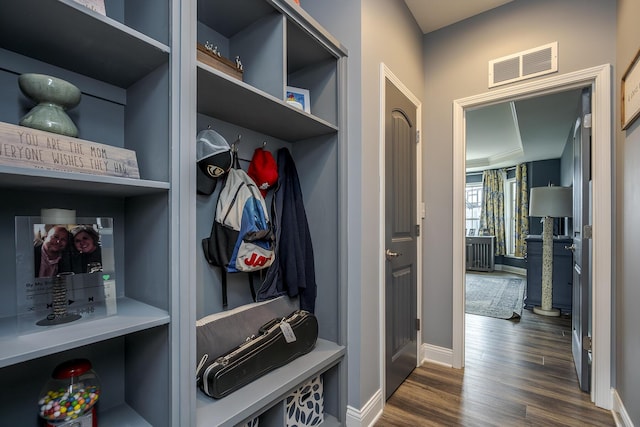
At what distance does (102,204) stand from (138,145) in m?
0.26

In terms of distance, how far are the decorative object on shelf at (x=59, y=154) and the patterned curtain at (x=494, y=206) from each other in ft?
25.2

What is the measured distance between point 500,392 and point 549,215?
2490 mm

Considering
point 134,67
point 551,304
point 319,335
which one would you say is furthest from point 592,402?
point 134,67

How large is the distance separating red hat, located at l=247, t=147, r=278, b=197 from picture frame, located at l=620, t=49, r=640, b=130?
1.73m

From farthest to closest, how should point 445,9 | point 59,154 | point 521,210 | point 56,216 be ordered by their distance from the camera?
1. point 521,210
2. point 445,9
3. point 56,216
4. point 59,154

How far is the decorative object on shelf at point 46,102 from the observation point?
0.81 m

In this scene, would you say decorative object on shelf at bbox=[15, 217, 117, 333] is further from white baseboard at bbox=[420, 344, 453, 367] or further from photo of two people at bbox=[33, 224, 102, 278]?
white baseboard at bbox=[420, 344, 453, 367]

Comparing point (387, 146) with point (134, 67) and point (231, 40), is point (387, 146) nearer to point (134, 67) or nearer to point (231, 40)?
point (231, 40)

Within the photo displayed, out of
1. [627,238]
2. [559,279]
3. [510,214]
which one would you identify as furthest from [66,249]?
[510,214]

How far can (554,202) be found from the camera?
11.6ft

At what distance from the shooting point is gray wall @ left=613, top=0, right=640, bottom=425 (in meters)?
1.39

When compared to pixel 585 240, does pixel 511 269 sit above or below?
below

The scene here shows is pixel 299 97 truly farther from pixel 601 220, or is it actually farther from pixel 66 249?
pixel 601 220

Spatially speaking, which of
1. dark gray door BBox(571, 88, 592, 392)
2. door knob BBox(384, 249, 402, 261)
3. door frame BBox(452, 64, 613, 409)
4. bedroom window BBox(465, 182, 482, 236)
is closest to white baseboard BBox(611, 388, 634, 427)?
door frame BBox(452, 64, 613, 409)
